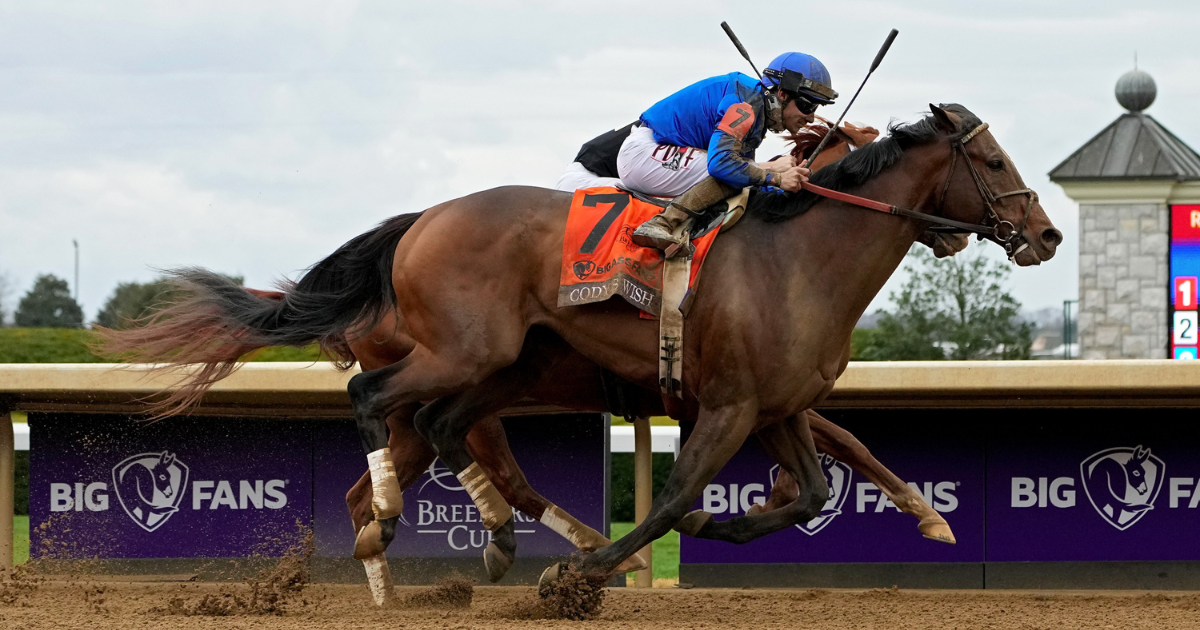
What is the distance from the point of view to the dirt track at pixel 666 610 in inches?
187

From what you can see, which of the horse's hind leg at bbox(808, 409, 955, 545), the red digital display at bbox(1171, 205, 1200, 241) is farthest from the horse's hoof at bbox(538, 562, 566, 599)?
the red digital display at bbox(1171, 205, 1200, 241)

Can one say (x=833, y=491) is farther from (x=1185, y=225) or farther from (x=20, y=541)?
(x=1185, y=225)

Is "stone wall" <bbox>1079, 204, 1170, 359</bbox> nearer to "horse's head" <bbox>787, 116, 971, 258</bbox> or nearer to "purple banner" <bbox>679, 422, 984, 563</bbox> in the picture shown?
"purple banner" <bbox>679, 422, 984, 563</bbox>

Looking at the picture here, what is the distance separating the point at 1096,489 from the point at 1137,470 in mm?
224

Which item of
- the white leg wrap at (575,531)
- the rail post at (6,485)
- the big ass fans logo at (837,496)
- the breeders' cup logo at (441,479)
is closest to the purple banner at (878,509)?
the big ass fans logo at (837,496)

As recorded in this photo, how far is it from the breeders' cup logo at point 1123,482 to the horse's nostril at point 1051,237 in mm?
2492

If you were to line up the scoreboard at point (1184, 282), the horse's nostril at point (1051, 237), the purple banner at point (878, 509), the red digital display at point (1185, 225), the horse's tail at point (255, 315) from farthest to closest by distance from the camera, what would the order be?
the red digital display at point (1185, 225) < the scoreboard at point (1184, 282) < the purple banner at point (878, 509) < the horse's tail at point (255, 315) < the horse's nostril at point (1051, 237)

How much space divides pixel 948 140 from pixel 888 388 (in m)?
1.49

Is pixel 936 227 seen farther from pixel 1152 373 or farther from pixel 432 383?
pixel 432 383

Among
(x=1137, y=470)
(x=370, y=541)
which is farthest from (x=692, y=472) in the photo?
(x=1137, y=470)

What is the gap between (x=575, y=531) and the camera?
5.31m

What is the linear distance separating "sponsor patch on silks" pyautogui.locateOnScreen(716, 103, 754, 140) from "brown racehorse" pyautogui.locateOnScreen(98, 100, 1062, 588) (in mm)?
298

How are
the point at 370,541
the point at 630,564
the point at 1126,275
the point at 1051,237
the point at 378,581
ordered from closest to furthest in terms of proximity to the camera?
1. the point at 1051,237
2. the point at 370,541
3. the point at 630,564
4. the point at 378,581
5. the point at 1126,275

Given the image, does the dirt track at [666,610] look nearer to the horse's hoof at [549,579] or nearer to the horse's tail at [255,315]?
the horse's hoof at [549,579]
